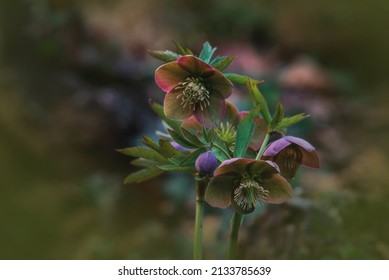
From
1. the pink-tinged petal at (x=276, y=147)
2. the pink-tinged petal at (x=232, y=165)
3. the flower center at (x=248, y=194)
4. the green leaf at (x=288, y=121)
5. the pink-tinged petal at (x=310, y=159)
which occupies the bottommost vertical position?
the flower center at (x=248, y=194)

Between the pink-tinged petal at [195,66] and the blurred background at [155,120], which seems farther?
the blurred background at [155,120]

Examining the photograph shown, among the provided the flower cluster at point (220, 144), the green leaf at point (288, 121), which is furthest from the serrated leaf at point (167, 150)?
the green leaf at point (288, 121)

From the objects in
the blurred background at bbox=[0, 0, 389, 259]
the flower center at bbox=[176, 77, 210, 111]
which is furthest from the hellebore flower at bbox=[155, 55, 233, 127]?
the blurred background at bbox=[0, 0, 389, 259]

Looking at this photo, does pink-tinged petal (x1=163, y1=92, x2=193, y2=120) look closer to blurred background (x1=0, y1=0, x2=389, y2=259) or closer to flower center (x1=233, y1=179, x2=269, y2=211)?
flower center (x1=233, y1=179, x2=269, y2=211)

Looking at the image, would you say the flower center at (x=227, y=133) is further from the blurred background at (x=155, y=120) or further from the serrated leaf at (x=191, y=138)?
the blurred background at (x=155, y=120)
